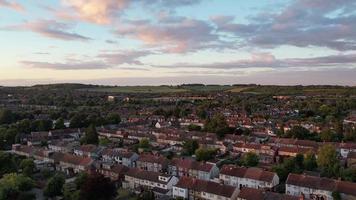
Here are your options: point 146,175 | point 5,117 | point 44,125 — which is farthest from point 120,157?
point 5,117

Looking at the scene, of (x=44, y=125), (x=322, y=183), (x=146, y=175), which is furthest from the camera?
(x=44, y=125)

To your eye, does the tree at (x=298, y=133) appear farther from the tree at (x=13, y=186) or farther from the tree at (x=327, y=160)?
the tree at (x=13, y=186)

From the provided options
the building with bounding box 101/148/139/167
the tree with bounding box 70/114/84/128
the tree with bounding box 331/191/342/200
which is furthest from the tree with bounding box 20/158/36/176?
the tree with bounding box 70/114/84/128

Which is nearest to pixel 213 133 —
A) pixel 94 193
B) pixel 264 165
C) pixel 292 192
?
pixel 264 165

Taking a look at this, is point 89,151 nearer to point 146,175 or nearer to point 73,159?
point 73,159

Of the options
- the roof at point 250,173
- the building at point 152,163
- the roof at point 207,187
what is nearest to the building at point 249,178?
the roof at point 250,173

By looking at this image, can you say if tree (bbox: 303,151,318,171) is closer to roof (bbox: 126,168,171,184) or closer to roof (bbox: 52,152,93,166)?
roof (bbox: 126,168,171,184)
